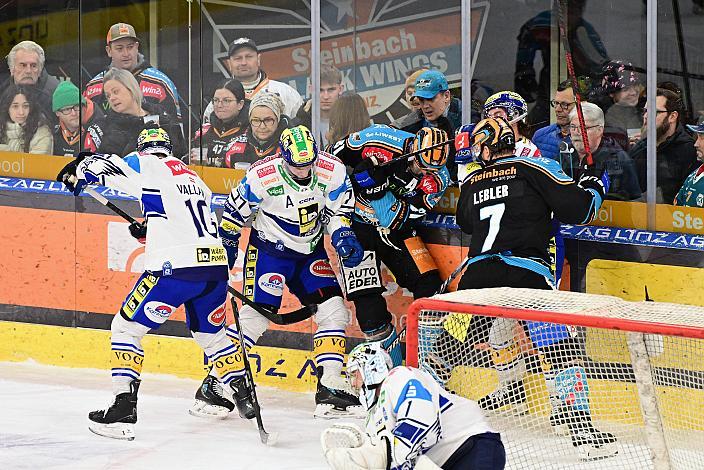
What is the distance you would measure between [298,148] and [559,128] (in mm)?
1218

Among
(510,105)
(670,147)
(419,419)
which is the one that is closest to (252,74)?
(510,105)

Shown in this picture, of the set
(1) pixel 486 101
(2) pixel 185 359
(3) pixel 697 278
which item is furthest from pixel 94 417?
(3) pixel 697 278

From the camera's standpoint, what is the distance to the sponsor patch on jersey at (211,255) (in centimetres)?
633

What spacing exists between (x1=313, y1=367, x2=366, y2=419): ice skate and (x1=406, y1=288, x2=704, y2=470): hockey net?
1217 mm

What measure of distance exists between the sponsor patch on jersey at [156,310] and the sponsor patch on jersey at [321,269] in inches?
28.7

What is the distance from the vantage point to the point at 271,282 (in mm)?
6672


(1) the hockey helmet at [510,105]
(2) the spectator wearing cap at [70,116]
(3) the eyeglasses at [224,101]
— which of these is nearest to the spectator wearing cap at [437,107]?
(1) the hockey helmet at [510,105]

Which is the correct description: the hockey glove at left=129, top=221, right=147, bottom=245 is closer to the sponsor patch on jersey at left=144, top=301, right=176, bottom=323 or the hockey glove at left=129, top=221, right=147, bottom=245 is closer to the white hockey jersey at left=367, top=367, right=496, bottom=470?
the sponsor patch on jersey at left=144, top=301, right=176, bottom=323

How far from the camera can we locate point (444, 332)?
17.7 feet

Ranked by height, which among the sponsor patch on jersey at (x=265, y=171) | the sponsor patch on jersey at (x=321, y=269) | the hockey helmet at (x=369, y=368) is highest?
the sponsor patch on jersey at (x=265, y=171)

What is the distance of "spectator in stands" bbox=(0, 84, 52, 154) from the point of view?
26.5ft

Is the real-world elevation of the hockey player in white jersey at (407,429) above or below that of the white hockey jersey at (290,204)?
below

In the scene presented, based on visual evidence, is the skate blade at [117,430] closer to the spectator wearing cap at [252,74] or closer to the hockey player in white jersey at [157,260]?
the hockey player in white jersey at [157,260]

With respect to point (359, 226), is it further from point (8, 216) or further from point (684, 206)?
point (8, 216)
